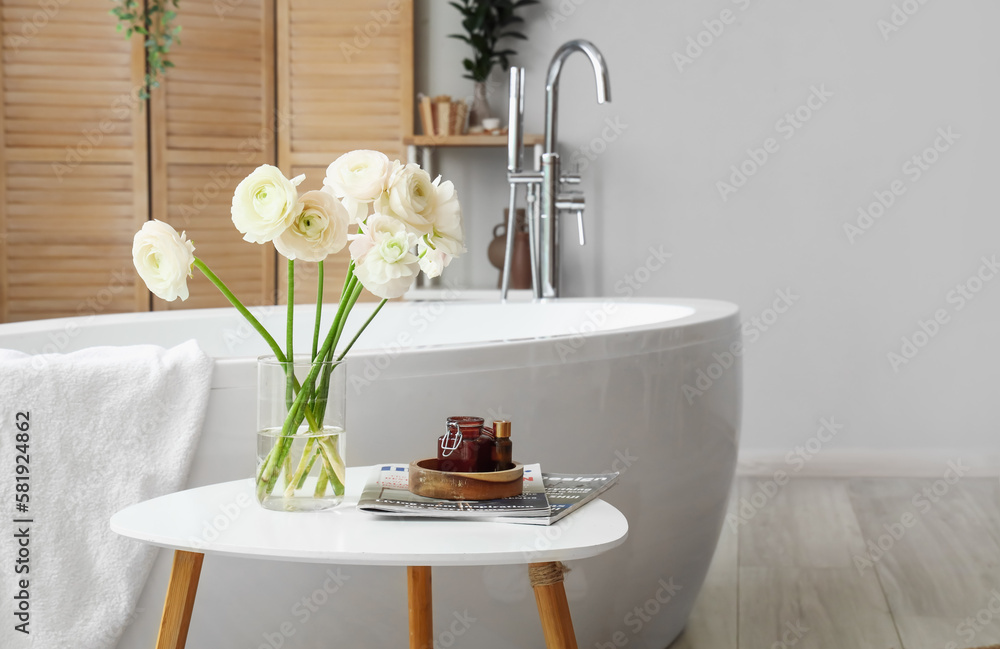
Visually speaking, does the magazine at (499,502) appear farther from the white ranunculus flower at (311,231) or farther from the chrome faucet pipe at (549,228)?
the chrome faucet pipe at (549,228)

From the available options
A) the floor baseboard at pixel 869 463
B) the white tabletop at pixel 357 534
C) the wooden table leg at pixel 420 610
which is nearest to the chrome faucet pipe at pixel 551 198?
the floor baseboard at pixel 869 463

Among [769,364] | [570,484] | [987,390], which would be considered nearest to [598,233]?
[769,364]

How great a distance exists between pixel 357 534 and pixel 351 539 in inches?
0.7

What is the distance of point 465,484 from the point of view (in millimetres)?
997

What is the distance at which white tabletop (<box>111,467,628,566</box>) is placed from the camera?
0.87m

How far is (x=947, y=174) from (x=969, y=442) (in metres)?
0.82

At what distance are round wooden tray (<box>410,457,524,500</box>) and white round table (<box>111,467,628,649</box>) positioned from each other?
40 millimetres

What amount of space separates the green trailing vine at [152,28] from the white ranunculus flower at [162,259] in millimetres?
2010

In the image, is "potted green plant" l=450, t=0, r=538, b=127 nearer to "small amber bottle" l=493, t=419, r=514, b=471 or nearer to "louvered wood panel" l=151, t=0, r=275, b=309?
"louvered wood panel" l=151, t=0, r=275, b=309

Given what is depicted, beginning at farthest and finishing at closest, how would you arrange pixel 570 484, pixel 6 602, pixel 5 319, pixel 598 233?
1. pixel 598 233
2. pixel 5 319
3. pixel 6 602
4. pixel 570 484

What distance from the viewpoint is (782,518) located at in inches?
101

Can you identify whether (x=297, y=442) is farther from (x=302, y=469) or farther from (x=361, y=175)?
(x=361, y=175)

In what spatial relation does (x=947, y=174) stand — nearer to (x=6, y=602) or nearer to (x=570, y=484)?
(x=570, y=484)

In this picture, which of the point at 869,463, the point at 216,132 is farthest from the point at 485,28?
the point at 869,463
